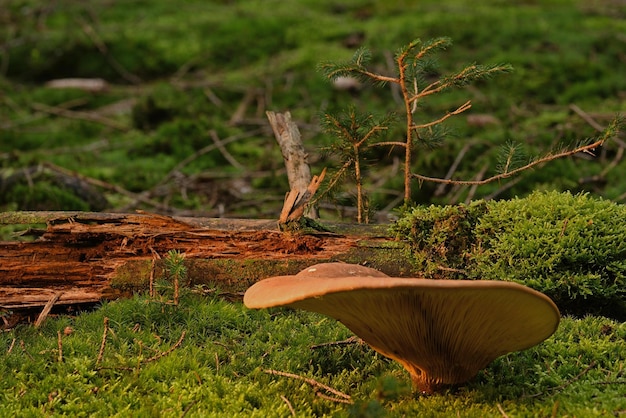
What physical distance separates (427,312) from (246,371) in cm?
97

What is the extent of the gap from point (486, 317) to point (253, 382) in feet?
3.38

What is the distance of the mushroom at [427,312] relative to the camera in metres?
1.97

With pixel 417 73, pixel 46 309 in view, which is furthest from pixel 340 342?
pixel 417 73

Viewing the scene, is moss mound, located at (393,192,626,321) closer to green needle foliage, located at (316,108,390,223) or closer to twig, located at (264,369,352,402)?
green needle foliage, located at (316,108,390,223)

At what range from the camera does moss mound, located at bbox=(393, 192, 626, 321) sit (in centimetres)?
312

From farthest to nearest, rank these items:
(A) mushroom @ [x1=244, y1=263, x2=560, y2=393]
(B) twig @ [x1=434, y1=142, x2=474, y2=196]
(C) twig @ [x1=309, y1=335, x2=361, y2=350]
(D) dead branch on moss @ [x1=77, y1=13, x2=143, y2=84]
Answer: (D) dead branch on moss @ [x1=77, y1=13, x2=143, y2=84] → (B) twig @ [x1=434, y1=142, x2=474, y2=196] → (C) twig @ [x1=309, y1=335, x2=361, y2=350] → (A) mushroom @ [x1=244, y1=263, x2=560, y2=393]

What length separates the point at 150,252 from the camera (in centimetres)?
362

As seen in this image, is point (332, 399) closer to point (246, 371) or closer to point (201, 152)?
point (246, 371)

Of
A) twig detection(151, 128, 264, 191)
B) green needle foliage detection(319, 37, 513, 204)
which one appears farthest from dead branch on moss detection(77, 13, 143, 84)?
green needle foliage detection(319, 37, 513, 204)

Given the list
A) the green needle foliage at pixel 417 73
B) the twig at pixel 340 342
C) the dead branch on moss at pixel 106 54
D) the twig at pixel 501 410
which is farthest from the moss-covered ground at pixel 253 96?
the twig at pixel 501 410

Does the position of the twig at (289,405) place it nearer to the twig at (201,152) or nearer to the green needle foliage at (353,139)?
the green needle foliage at (353,139)

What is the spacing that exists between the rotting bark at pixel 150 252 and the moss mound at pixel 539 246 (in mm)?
207

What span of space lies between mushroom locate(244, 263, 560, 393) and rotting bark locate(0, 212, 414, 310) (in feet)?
2.98

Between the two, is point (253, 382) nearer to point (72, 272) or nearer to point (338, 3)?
point (72, 272)
